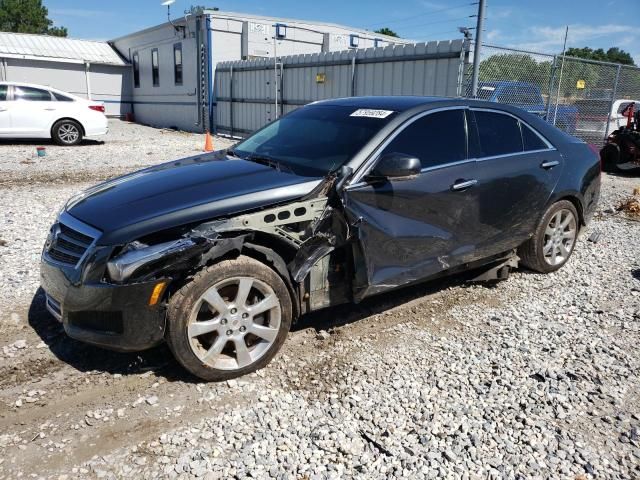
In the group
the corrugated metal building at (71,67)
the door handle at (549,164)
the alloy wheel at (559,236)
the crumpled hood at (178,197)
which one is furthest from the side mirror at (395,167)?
the corrugated metal building at (71,67)

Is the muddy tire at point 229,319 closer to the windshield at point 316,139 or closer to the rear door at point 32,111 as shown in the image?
the windshield at point 316,139

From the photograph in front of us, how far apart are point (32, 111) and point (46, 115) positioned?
343 mm

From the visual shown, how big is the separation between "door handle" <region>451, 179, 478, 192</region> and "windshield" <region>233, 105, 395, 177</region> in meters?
0.74

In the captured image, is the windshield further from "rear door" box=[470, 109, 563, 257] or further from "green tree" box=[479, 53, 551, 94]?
"green tree" box=[479, 53, 551, 94]

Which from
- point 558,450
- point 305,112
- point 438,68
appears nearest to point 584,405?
point 558,450

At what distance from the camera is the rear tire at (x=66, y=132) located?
14.3 meters

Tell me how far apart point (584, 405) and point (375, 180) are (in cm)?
192

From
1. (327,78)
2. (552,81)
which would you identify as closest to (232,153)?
(552,81)

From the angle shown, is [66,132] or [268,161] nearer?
[268,161]

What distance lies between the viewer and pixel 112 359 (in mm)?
3465

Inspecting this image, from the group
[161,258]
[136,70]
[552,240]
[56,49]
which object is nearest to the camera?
[161,258]

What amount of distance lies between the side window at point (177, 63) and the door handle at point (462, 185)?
20625mm

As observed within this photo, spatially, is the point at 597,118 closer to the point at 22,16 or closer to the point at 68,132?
the point at 68,132

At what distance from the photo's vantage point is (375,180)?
140 inches
